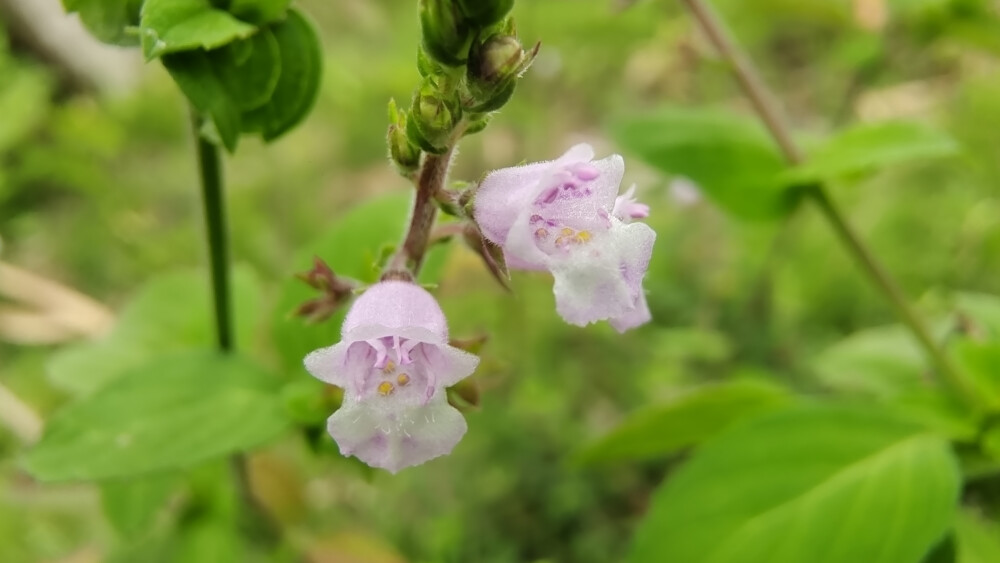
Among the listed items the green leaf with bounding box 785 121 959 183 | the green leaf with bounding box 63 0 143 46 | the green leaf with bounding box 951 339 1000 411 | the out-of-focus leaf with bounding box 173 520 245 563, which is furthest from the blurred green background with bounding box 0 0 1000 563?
the green leaf with bounding box 63 0 143 46

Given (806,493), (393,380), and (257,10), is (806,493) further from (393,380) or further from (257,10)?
(257,10)

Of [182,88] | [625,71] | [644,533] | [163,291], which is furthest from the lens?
[625,71]

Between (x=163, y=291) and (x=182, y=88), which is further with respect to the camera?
(x=163, y=291)

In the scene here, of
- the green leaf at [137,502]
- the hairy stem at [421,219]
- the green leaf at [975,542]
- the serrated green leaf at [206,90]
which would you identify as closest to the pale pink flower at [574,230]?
the hairy stem at [421,219]

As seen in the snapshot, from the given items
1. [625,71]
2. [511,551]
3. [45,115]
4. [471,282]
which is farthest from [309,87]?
[625,71]

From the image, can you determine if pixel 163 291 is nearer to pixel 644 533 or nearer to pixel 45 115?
pixel 644 533

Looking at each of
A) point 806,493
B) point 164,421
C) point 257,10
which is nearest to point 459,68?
point 257,10

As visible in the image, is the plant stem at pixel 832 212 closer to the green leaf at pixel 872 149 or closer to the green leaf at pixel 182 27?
the green leaf at pixel 872 149
